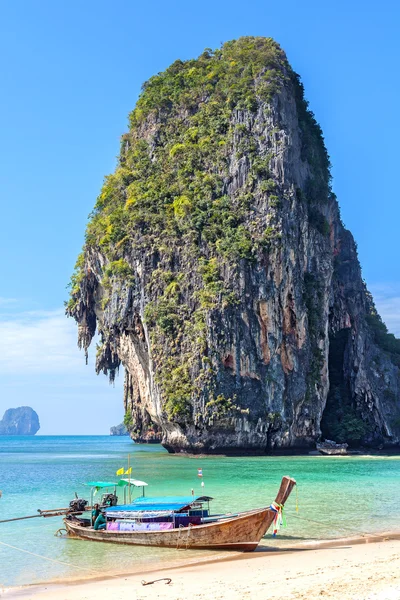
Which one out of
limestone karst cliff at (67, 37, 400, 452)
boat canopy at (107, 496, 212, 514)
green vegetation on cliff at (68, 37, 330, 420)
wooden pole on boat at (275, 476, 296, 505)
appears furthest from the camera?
green vegetation on cliff at (68, 37, 330, 420)

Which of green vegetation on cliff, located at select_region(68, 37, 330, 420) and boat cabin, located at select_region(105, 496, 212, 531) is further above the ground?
green vegetation on cliff, located at select_region(68, 37, 330, 420)

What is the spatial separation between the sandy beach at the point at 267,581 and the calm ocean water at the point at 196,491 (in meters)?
1.06

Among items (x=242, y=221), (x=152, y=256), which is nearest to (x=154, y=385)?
(x=152, y=256)

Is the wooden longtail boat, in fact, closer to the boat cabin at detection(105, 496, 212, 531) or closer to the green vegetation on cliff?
the boat cabin at detection(105, 496, 212, 531)

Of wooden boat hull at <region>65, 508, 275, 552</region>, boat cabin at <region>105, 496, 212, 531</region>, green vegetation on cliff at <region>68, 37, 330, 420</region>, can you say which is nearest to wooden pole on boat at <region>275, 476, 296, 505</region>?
wooden boat hull at <region>65, 508, 275, 552</region>

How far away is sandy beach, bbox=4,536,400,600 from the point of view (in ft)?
35.0

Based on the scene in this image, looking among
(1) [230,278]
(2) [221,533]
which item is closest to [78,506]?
(2) [221,533]

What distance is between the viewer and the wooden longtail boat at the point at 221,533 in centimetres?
1493

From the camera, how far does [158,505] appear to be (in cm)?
1716

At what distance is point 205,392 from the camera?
45.5 metres

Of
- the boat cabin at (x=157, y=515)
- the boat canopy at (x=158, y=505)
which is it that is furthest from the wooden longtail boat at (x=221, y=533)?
the boat canopy at (x=158, y=505)

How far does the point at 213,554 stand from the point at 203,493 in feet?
28.2

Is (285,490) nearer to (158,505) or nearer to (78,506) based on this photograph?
(158,505)

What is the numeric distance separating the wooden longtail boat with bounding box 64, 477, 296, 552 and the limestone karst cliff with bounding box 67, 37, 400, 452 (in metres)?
28.7
